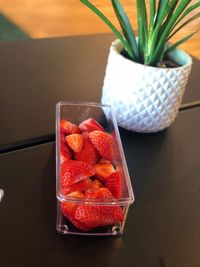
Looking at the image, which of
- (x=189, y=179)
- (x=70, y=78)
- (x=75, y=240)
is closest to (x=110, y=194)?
(x=75, y=240)

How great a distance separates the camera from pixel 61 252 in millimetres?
427

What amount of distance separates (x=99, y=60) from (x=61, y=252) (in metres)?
0.56

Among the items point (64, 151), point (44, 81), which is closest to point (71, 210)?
point (64, 151)

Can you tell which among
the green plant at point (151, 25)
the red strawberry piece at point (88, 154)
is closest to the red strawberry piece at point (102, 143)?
the red strawberry piece at point (88, 154)

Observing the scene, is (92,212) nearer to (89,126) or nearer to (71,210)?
(71,210)

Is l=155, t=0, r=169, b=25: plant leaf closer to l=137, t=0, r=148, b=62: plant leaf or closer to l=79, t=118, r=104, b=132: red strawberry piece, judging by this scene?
l=137, t=0, r=148, b=62: plant leaf

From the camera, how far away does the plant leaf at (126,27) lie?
0.61 meters

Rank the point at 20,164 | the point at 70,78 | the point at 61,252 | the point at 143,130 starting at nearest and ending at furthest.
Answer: the point at 61,252
the point at 20,164
the point at 143,130
the point at 70,78

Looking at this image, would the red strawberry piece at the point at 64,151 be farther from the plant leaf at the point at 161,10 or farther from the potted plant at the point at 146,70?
the plant leaf at the point at 161,10

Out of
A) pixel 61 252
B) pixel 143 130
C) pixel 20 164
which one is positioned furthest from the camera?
pixel 143 130

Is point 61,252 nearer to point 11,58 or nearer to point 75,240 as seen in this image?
point 75,240

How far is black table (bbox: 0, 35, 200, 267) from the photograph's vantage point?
43 cm

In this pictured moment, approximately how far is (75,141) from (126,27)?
0.23 metres

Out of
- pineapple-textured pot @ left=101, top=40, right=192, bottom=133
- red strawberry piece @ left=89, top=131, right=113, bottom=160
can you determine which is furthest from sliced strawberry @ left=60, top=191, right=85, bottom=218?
pineapple-textured pot @ left=101, top=40, right=192, bottom=133
